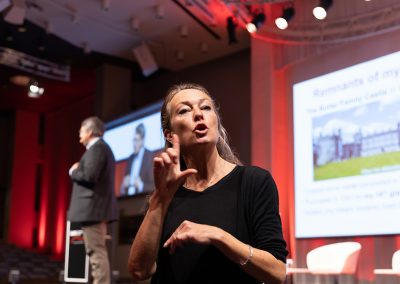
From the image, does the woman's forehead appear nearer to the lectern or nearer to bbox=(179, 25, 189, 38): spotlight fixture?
the lectern

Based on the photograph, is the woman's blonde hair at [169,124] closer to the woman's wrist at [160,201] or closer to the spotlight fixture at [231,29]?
the woman's wrist at [160,201]

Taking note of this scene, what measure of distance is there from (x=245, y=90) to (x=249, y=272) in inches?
295

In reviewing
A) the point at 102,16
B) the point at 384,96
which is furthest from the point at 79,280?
the point at 102,16

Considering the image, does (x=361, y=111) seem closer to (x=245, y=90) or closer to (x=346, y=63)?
(x=346, y=63)

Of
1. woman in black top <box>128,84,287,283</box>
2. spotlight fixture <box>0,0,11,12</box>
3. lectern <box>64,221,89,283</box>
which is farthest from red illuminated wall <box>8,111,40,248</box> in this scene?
woman in black top <box>128,84,287,283</box>

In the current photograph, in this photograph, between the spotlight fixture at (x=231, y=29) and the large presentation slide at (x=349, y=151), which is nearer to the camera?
the large presentation slide at (x=349, y=151)

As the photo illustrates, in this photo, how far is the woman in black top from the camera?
1269 millimetres

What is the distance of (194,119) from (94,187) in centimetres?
325

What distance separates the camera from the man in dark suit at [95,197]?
4398 mm

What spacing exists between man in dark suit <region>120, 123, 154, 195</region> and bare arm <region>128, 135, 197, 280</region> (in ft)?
21.4

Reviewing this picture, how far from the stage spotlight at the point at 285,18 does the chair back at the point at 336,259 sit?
7.63 feet

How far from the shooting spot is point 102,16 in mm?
7809

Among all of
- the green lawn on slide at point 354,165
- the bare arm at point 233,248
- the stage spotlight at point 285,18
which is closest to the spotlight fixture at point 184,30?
the stage spotlight at point 285,18

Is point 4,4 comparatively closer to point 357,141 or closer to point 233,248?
point 357,141
